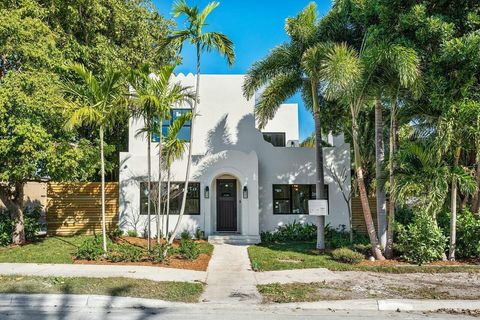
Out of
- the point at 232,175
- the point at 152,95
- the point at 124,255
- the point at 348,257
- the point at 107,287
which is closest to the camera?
the point at 107,287

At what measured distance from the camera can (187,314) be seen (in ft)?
23.0

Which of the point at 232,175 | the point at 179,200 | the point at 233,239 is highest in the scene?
the point at 232,175

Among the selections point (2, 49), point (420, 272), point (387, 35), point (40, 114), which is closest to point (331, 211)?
point (420, 272)

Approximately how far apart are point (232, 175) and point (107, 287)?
29.4ft

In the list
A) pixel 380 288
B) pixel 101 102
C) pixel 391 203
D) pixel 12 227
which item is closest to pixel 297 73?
pixel 391 203

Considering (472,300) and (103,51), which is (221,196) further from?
(472,300)

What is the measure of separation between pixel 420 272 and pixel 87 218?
505 inches

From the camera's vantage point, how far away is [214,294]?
831 centimetres

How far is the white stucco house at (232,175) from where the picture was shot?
53.6 ft

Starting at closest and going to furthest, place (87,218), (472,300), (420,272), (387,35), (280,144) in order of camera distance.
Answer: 1. (472,300)
2. (420,272)
3. (387,35)
4. (87,218)
5. (280,144)

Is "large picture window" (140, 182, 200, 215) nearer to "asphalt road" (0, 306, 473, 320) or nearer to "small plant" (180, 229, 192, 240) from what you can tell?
"small plant" (180, 229, 192, 240)

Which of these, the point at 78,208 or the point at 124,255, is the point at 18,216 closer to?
the point at 78,208

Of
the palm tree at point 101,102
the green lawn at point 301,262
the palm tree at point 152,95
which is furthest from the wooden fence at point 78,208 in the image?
the green lawn at point 301,262

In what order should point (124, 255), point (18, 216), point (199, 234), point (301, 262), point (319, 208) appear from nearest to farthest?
point (124, 255)
point (301, 262)
point (319, 208)
point (18, 216)
point (199, 234)
